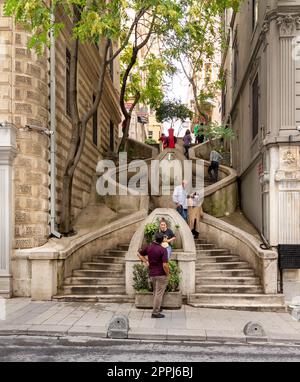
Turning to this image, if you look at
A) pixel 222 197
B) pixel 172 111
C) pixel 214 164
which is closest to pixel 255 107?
pixel 222 197

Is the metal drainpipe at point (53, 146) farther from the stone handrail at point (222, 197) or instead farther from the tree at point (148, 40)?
the stone handrail at point (222, 197)

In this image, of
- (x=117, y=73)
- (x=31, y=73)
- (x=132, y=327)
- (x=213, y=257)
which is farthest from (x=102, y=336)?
(x=117, y=73)

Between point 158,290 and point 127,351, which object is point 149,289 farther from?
point 127,351

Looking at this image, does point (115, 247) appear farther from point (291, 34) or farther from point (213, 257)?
point (291, 34)

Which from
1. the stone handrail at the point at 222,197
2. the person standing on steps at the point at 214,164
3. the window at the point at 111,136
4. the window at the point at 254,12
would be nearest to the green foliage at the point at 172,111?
the window at the point at 111,136

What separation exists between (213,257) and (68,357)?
6.60 m

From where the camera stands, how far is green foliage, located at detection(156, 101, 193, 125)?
3812 cm

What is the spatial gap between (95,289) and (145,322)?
106 inches

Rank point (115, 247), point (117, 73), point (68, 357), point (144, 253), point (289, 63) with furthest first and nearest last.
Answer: point (117, 73)
point (115, 247)
point (289, 63)
point (144, 253)
point (68, 357)

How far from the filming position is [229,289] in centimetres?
1162

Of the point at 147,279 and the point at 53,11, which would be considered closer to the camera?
the point at 147,279

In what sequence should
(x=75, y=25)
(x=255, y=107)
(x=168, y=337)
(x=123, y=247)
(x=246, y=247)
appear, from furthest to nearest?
1. (x=255, y=107)
2. (x=123, y=247)
3. (x=246, y=247)
4. (x=75, y=25)
5. (x=168, y=337)

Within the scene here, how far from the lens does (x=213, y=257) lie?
13203 mm

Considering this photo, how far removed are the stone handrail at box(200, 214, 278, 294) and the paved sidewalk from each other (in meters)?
1.10
